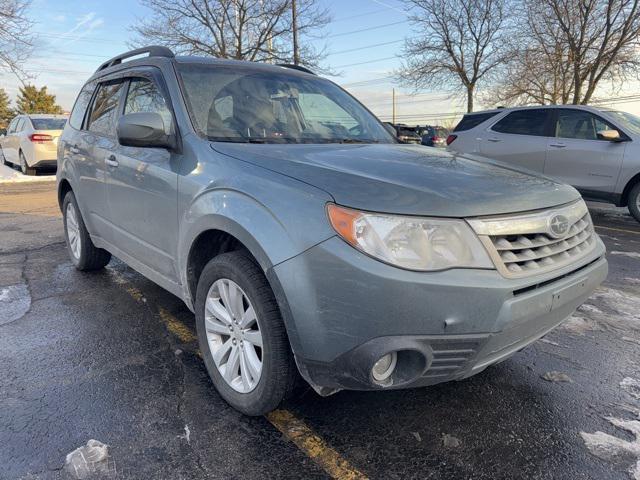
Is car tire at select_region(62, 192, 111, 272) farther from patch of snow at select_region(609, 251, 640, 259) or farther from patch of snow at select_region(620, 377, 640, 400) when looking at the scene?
patch of snow at select_region(609, 251, 640, 259)

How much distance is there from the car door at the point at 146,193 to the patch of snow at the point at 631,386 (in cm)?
268

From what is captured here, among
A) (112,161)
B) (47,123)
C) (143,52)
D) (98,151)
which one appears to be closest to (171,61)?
(143,52)

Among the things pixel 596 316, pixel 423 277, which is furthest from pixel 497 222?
pixel 596 316

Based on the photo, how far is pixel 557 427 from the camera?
92.5 inches

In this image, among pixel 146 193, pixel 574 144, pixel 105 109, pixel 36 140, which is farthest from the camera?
pixel 36 140

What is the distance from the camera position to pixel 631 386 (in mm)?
2723

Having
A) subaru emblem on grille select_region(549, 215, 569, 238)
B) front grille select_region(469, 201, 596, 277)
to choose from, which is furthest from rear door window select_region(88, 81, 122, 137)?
subaru emblem on grille select_region(549, 215, 569, 238)

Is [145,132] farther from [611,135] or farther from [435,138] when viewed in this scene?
[435,138]

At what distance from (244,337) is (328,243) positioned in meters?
0.77

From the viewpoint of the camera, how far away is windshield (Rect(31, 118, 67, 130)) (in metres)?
12.8

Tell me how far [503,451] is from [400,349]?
0.83 meters

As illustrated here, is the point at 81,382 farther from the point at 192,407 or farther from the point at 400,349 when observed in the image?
the point at 400,349

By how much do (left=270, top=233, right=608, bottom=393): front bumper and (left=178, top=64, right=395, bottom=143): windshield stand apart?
1192 millimetres

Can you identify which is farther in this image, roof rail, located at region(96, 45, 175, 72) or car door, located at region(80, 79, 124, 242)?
car door, located at region(80, 79, 124, 242)
